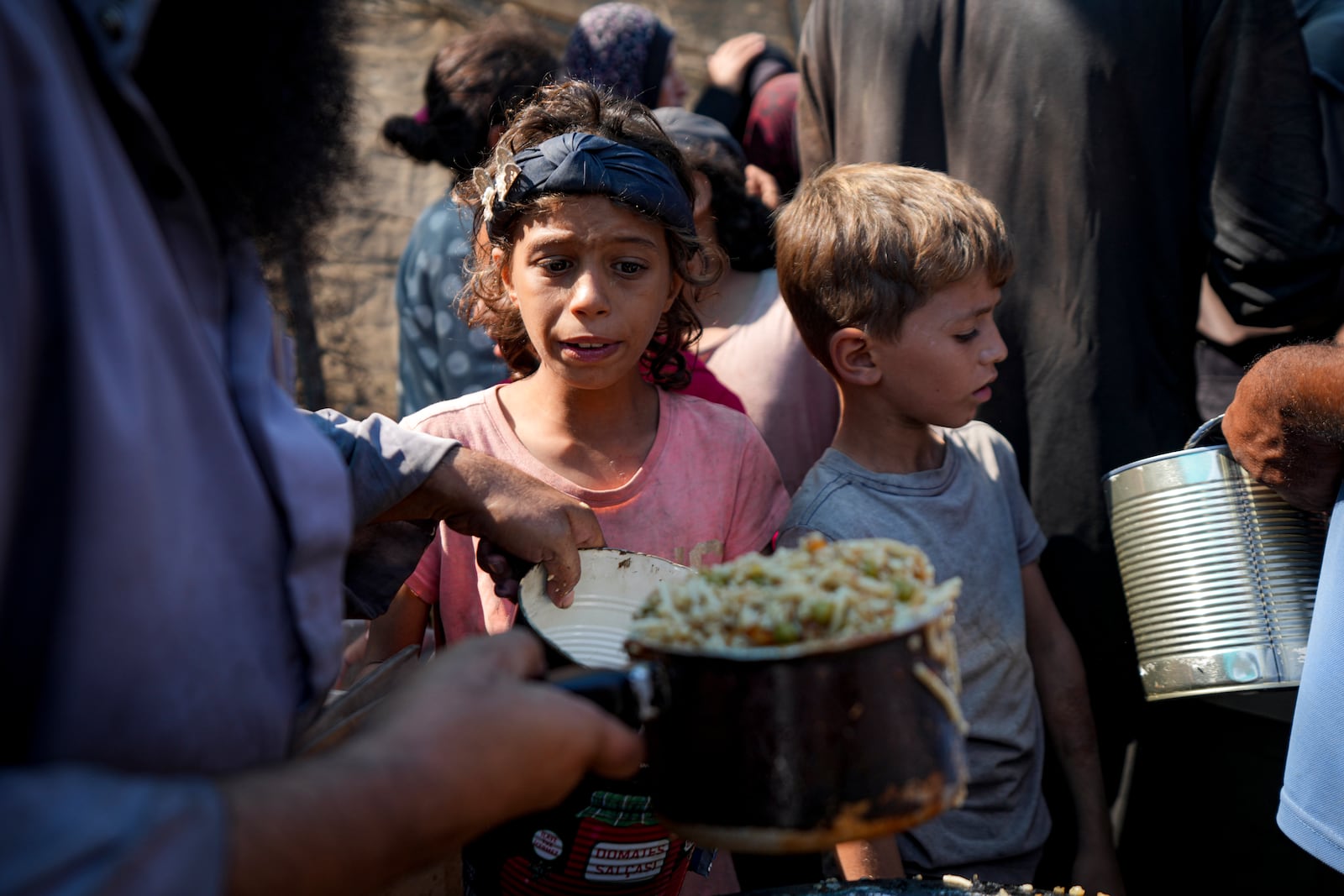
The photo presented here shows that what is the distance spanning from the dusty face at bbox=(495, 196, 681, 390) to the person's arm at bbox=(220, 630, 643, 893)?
3.79 feet

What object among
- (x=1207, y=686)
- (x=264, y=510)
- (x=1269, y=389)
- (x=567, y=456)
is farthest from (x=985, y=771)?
(x=264, y=510)

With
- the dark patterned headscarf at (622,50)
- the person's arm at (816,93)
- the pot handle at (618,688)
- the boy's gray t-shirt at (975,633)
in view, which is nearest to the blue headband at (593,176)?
the boy's gray t-shirt at (975,633)

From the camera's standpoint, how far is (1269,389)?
6.57ft

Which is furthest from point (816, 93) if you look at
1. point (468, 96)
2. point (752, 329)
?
point (468, 96)

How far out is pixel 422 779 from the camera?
1.00m

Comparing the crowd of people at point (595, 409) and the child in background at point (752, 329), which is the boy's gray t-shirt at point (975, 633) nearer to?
the crowd of people at point (595, 409)

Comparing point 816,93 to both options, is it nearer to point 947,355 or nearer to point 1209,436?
point 947,355

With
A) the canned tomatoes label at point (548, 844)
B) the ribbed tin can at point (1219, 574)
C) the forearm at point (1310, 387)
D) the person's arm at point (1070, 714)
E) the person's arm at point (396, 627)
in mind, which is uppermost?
the forearm at point (1310, 387)

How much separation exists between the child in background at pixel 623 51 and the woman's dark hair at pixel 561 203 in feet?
4.19

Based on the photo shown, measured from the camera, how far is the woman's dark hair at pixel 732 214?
3.22 meters

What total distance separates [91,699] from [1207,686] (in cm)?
199

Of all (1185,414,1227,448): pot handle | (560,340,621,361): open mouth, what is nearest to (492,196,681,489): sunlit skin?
(560,340,621,361): open mouth

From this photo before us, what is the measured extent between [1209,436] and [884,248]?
1123 millimetres

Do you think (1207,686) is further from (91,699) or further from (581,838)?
(91,699)
